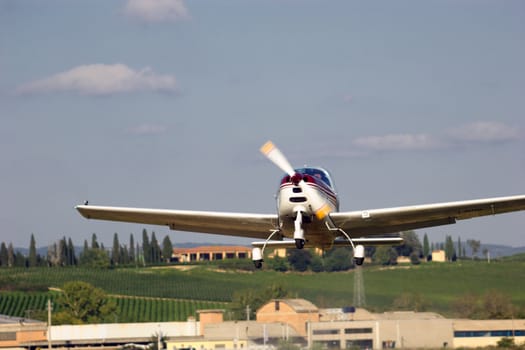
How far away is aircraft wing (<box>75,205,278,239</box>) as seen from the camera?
28.5 metres

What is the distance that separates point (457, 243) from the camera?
93938mm

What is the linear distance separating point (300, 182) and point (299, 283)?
115 ft

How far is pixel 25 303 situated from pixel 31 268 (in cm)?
1885

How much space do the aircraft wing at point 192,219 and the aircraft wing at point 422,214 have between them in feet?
7.45

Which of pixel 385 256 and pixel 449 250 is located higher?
pixel 449 250

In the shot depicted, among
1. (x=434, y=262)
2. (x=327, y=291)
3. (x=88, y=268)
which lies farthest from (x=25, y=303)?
(x=327, y=291)

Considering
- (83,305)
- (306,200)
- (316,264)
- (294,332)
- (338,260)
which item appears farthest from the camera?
(83,305)

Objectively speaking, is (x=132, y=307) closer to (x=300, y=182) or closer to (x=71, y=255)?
(x=71, y=255)

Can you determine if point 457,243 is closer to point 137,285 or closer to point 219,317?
point 137,285

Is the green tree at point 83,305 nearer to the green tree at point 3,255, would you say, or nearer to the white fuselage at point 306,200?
the green tree at point 3,255

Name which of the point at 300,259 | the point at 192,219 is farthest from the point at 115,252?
the point at 192,219

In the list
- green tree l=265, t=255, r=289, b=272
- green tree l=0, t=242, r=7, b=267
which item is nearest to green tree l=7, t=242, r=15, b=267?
green tree l=0, t=242, r=7, b=267

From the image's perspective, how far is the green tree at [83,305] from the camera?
75938 millimetres

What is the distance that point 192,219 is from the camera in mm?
29328
